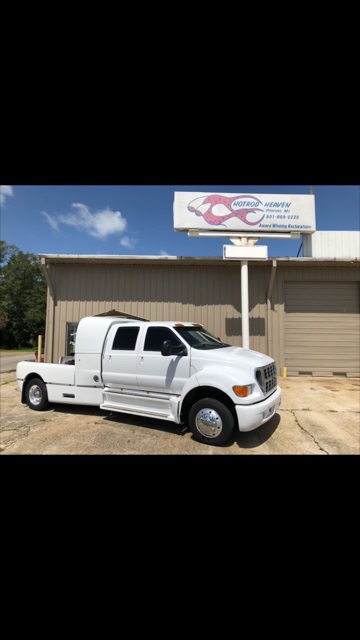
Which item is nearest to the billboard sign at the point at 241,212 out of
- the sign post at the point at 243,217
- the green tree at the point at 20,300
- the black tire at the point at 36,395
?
the sign post at the point at 243,217

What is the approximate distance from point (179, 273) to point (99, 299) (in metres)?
3.29

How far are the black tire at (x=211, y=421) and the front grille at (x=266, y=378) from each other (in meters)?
0.71

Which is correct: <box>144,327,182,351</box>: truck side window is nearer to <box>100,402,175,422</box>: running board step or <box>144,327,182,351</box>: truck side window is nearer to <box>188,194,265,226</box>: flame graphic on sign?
<box>100,402,175,422</box>: running board step

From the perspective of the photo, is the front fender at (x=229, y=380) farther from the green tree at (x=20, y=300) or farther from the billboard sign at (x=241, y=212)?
the green tree at (x=20, y=300)

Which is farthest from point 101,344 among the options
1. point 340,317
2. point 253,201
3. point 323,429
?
point 340,317

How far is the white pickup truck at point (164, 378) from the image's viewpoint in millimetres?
4332

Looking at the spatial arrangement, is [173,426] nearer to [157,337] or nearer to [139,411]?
[139,411]

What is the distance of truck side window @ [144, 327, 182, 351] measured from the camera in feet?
17.0

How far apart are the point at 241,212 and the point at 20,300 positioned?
46.9m

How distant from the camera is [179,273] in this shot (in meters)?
11.2

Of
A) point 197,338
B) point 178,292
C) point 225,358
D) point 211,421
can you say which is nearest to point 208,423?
point 211,421

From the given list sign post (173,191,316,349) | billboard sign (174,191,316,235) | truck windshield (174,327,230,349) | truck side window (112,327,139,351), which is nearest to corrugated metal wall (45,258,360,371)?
sign post (173,191,316,349)

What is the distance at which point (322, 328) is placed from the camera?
1105cm

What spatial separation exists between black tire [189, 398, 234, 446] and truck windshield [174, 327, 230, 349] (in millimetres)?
1028
